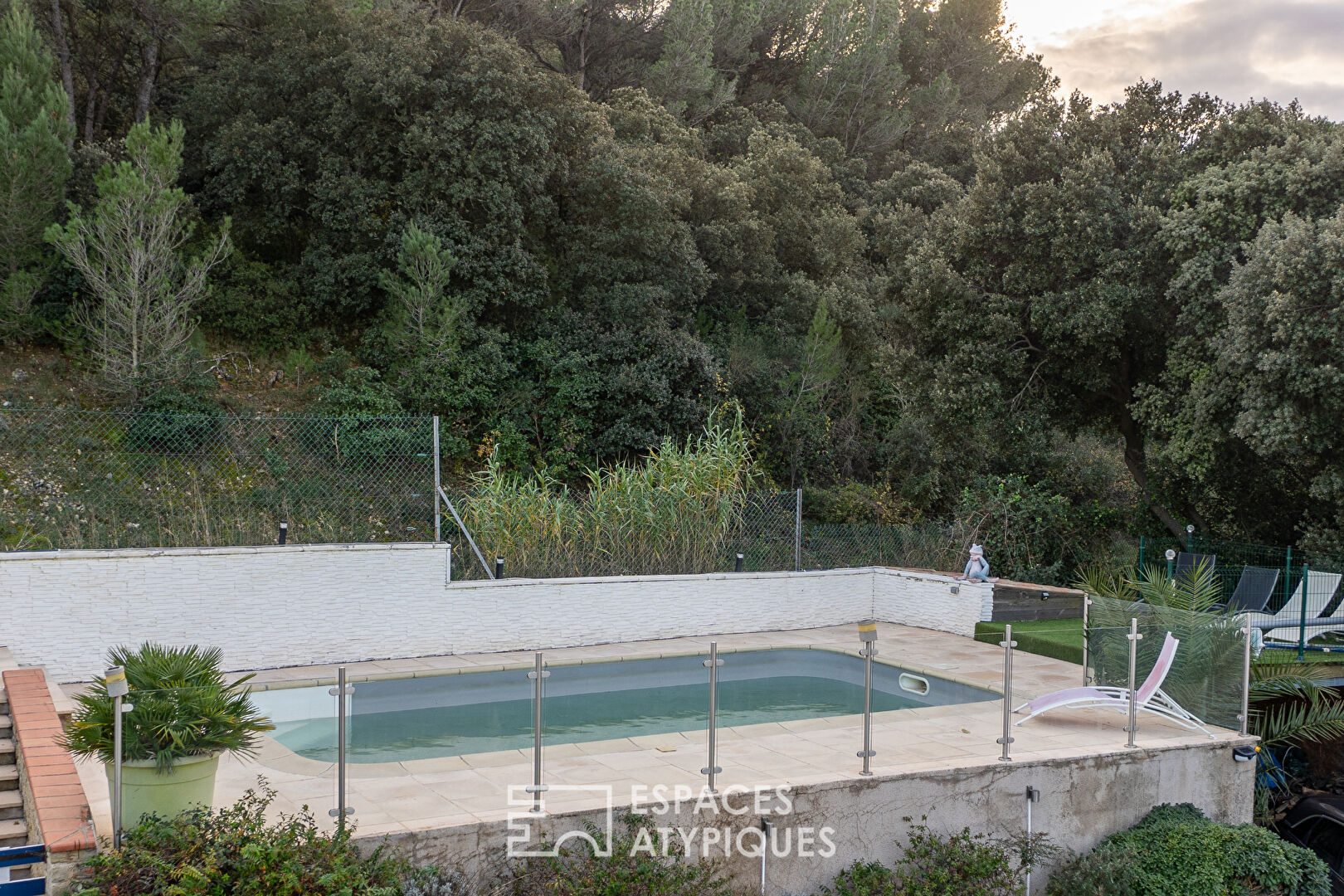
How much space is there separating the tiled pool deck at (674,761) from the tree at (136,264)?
260 inches

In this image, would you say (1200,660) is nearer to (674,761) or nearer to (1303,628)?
(1303,628)

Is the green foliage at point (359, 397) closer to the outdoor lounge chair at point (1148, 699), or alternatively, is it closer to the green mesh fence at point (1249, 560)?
the outdoor lounge chair at point (1148, 699)

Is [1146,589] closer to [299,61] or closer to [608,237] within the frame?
[608,237]

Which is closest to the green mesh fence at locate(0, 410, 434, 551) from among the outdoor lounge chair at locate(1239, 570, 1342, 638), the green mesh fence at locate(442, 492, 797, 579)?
the green mesh fence at locate(442, 492, 797, 579)

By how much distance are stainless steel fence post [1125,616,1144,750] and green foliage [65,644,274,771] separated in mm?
5736

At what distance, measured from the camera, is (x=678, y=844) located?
18.8ft

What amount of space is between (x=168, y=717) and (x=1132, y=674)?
6151 mm

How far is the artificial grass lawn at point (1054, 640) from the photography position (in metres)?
10.1

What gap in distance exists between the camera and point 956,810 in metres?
6.48

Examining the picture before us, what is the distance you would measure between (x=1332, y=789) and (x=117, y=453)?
11.6 m

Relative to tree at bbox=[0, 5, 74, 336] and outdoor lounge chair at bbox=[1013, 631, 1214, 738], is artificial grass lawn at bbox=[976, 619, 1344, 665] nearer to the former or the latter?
outdoor lounge chair at bbox=[1013, 631, 1214, 738]

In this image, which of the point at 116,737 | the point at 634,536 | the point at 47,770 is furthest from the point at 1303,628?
the point at 47,770

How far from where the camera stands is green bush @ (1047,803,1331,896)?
21.5ft

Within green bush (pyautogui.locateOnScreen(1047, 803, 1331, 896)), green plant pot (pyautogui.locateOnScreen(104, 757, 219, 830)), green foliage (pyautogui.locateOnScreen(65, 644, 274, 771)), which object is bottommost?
green bush (pyautogui.locateOnScreen(1047, 803, 1331, 896))
